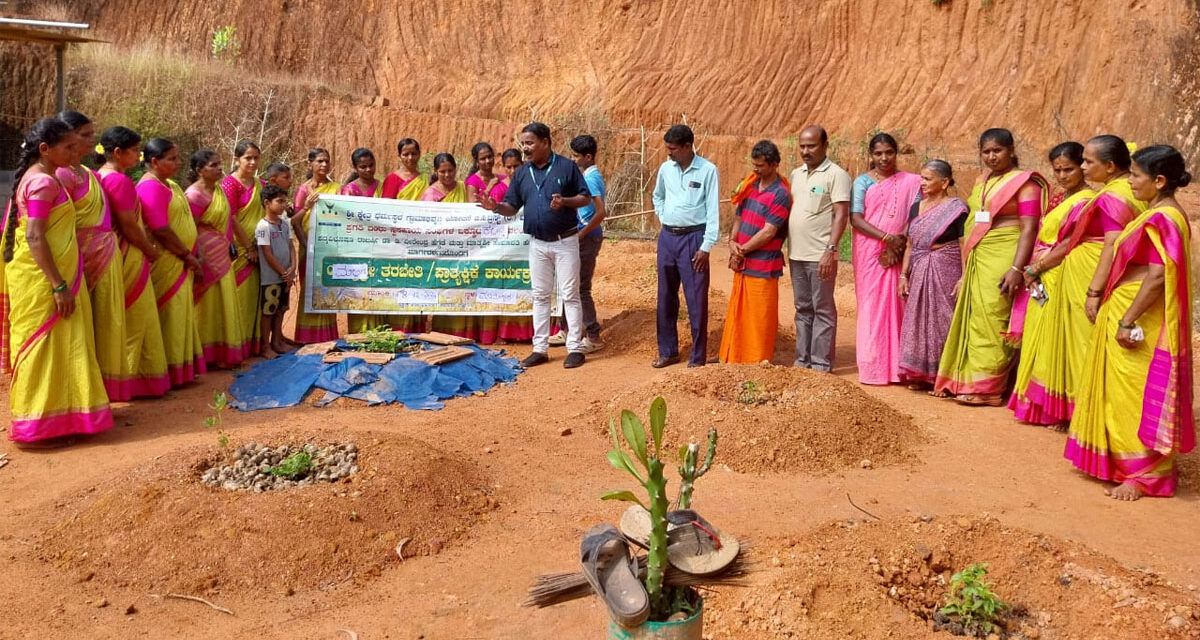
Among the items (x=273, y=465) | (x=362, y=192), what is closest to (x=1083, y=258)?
(x=273, y=465)

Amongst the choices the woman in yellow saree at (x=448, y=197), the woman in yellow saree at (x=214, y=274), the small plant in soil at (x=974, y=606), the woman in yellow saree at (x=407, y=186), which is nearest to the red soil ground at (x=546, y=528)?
the small plant in soil at (x=974, y=606)

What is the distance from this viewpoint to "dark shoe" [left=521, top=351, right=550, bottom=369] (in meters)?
7.33

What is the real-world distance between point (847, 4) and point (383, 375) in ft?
53.6

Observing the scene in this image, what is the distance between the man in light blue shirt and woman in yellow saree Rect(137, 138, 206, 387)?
342 cm

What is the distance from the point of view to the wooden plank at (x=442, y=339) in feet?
23.7

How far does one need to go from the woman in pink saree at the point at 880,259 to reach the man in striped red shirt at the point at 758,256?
0.60 metres

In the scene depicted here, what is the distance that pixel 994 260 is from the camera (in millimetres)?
6125

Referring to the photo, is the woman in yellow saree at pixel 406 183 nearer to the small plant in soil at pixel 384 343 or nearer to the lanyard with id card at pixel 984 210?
the small plant in soil at pixel 384 343

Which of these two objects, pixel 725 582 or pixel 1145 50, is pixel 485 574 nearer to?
pixel 725 582

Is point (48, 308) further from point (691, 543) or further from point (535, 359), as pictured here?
point (691, 543)

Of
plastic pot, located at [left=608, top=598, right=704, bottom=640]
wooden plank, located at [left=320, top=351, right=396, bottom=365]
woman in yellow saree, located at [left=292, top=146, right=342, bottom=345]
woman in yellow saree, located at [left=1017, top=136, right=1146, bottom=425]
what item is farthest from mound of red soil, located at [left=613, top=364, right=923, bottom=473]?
woman in yellow saree, located at [left=292, top=146, right=342, bottom=345]

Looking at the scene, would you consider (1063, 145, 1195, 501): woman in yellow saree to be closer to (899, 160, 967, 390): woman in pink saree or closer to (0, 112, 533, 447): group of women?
(899, 160, 967, 390): woman in pink saree

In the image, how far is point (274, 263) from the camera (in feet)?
23.3

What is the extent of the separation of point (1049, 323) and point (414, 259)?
16.0 feet
